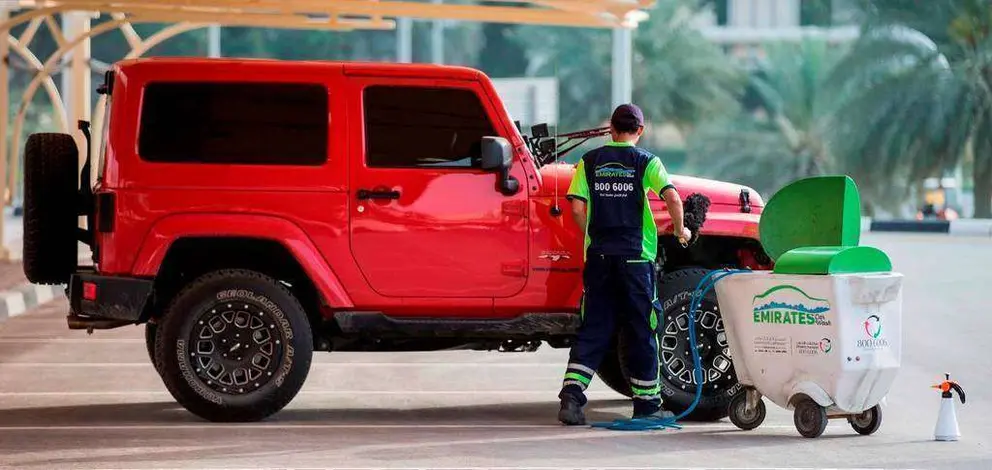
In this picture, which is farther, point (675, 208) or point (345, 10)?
point (345, 10)

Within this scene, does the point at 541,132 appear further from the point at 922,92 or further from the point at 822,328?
the point at 922,92

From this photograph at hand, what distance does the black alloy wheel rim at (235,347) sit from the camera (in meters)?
11.0

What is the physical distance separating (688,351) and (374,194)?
1.97m

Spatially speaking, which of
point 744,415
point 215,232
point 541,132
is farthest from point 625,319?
point 215,232

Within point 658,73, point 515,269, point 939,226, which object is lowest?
point 939,226

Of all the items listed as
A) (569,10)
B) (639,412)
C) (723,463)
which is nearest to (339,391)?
(639,412)

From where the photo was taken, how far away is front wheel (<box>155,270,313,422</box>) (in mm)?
10930

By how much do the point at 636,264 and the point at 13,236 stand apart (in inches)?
1443

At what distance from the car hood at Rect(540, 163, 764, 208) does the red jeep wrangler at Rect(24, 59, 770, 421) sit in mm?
20

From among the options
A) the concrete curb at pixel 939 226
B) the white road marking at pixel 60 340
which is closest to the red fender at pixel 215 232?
the white road marking at pixel 60 340

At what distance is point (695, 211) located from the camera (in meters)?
11.1

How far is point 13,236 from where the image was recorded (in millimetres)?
45719

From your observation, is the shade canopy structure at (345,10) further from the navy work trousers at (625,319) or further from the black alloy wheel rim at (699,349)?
the navy work trousers at (625,319)

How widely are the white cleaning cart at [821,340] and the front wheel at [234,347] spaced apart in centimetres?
237
